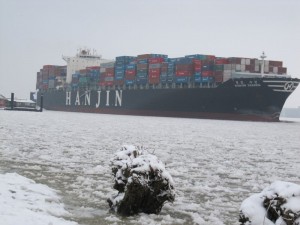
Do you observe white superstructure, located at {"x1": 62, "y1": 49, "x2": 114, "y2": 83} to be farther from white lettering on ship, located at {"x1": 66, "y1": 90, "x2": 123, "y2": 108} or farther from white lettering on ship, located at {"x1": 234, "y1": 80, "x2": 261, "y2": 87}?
white lettering on ship, located at {"x1": 234, "y1": 80, "x2": 261, "y2": 87}

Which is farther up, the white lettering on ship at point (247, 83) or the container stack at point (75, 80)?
the container stack at point (75, 80)

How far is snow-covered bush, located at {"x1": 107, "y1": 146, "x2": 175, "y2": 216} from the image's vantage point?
6504 millimetres

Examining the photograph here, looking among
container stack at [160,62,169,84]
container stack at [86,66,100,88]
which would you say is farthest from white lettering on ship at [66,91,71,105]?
container stack at [160,62,169,84]

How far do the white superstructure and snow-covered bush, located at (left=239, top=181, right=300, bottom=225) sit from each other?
85.1 metres

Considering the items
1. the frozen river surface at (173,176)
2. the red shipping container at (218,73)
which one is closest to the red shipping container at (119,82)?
the red shipping container at (218,73)

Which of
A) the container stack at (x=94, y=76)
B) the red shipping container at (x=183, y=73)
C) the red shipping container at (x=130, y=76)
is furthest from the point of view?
the container stack at (x=94, y=76)

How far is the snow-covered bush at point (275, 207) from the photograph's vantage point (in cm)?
473

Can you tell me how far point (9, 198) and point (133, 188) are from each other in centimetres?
193

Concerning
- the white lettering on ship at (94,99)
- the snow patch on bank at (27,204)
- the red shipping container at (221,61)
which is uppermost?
the red shipping container at (221,61)

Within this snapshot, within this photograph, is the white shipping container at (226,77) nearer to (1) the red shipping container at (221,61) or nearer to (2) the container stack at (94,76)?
(1) the red shipping container at (221,61)

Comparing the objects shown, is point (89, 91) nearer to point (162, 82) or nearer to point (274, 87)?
point (162, 82)

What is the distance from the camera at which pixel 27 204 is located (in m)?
6.48

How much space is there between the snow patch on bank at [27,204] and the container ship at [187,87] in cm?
4561

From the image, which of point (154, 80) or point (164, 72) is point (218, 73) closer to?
point (164, 72)
